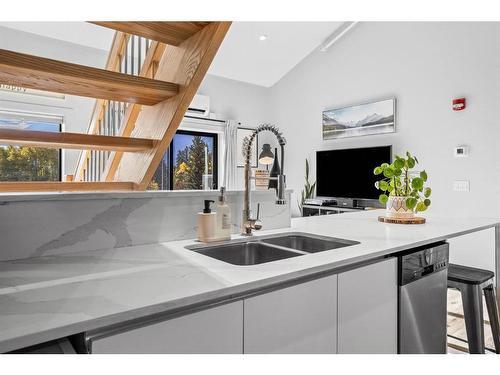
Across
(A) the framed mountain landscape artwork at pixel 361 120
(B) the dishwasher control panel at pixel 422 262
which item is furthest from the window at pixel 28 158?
(B) the dishwasher control panel at pixel 422 262

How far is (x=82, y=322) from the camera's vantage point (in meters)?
0.64

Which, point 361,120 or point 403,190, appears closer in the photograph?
point 403,190

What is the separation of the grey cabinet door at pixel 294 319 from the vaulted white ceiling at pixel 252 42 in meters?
4.01

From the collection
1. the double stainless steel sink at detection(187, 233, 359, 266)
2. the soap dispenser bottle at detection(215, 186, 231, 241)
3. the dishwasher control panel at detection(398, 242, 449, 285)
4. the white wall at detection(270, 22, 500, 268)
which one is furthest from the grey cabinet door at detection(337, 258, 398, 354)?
the white wall at detection(270, 22, 500, 268)

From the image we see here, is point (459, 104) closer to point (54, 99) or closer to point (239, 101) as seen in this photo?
point (239, 101)

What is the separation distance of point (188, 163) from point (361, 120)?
2650 mm

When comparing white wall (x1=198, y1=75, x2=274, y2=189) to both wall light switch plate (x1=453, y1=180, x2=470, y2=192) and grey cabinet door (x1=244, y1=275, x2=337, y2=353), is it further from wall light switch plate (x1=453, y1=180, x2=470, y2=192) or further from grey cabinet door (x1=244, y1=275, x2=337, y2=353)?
grey cabinet door (x1=244, y1=275, x2=337, y2=353)

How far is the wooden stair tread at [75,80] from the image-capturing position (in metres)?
1.05

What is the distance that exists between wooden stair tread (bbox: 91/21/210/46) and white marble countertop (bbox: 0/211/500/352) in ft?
2.56

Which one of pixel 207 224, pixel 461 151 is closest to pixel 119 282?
pixel 207 224

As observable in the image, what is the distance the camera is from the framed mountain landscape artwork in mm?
4363

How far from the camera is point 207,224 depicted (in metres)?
1.38
